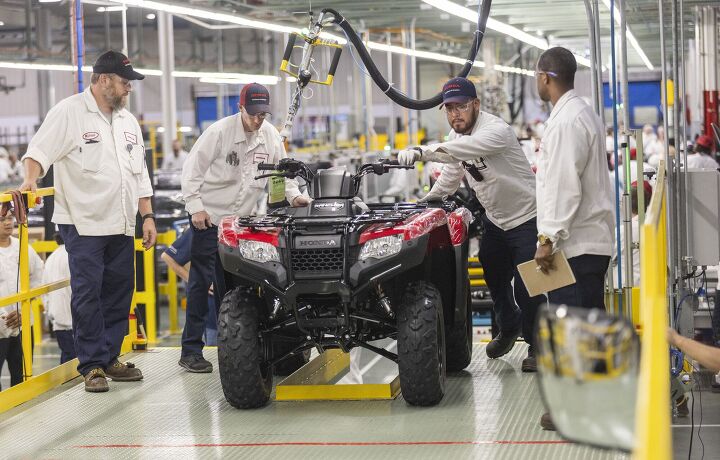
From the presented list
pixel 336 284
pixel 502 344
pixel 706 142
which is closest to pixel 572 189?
pixel 336 284

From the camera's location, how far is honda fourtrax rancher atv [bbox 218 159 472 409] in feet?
16.5

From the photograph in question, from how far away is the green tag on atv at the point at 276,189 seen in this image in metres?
5.86

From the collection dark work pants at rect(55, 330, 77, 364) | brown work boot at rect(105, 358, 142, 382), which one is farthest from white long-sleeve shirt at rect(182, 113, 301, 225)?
dark work pants at rect(55, 330, 77, 364)

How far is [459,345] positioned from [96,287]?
2.02 meters

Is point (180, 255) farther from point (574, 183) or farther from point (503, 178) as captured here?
point (574, 183)

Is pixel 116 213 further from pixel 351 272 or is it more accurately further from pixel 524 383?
pixel 524 383

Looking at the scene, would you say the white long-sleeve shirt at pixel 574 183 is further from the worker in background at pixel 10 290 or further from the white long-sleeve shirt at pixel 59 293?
the white long-sleeve shirt at pixel 59 293

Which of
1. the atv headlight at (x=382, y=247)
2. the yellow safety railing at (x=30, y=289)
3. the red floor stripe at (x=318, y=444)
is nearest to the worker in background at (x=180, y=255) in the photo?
the yellow safety railing at (x=30, y=289)

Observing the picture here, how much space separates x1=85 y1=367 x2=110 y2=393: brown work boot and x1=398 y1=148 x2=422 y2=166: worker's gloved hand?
6.71 feet

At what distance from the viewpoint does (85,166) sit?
5789mm

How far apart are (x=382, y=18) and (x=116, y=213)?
9190 millimetres

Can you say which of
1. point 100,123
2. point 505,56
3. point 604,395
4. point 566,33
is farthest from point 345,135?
point 604,395

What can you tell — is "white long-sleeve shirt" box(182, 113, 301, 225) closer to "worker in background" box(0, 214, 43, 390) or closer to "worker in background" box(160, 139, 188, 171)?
"worker in background" box(0, 214, 43, 390)

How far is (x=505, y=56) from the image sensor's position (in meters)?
25.6
